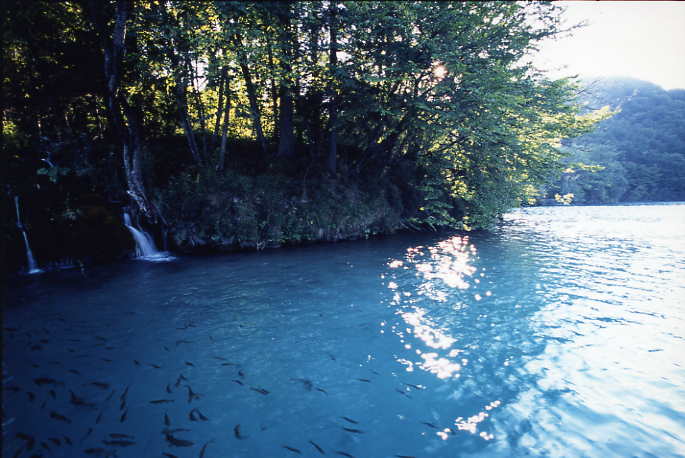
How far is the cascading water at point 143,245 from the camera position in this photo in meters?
14.3

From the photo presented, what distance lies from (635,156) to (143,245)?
93.6 meters

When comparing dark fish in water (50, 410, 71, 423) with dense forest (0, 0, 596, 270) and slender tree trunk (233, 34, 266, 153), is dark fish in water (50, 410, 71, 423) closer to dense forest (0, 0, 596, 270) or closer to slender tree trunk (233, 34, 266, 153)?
dense forest (0, 0, 596, 270)

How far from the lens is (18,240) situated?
11.9 m

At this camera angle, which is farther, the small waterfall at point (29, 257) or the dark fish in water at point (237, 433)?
the small waterfall at point (29, 257)

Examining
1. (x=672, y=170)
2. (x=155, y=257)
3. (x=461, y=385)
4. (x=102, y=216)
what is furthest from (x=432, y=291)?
(x=672, y=170)

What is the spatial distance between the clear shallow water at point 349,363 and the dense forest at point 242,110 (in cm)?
410

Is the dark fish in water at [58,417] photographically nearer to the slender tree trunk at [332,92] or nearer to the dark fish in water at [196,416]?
the dark fish in water at [196,416]

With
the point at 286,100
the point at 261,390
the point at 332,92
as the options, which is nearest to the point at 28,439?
the point at 261,390

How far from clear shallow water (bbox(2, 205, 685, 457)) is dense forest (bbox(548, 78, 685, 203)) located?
5268 centimetres

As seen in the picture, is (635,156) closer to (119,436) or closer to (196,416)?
(196,416)

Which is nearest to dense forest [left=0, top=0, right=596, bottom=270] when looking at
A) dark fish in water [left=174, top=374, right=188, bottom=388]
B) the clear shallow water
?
the clear shallow water

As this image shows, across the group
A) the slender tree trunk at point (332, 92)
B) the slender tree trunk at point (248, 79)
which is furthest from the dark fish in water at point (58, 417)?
the slender tree trunk at point (332, 92)

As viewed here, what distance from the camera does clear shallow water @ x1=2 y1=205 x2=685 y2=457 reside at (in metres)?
4.62

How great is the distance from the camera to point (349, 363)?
6410mm
